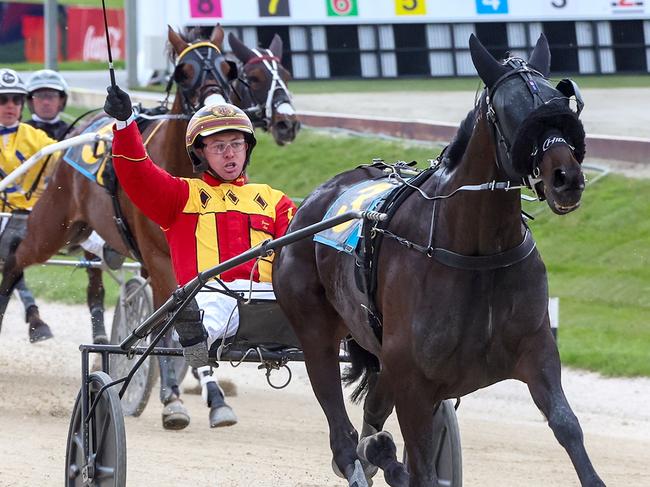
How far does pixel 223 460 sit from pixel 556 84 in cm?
290

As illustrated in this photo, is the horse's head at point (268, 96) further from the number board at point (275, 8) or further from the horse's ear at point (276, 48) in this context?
the number board at point (275, 8)

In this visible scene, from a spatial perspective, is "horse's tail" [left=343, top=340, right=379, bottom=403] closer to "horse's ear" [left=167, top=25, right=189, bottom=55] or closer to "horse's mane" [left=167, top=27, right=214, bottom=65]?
"horse's ear" [left=167, top=25, right=189, bottom=55]

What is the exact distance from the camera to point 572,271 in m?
10.7

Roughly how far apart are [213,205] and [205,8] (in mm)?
13473

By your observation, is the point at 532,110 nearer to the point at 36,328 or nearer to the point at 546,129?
the point at 546,129

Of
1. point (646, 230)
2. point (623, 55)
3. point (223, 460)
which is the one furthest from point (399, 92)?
point (223, 460)

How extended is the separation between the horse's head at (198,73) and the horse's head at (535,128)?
3.02m

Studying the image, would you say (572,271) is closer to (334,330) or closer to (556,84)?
(334,330)

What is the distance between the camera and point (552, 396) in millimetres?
3910

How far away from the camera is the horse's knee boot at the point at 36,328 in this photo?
8.64 metres

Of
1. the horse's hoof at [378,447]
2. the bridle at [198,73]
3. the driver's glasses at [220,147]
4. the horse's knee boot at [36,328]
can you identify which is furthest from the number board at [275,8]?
the horse's hoof at [378,447]

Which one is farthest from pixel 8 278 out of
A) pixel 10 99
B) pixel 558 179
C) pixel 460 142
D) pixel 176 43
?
pixel 558 179

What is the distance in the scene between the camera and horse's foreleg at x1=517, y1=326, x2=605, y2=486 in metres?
3.73

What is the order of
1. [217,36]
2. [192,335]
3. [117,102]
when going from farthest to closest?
[217,36] → [192,335] → [117,102]
